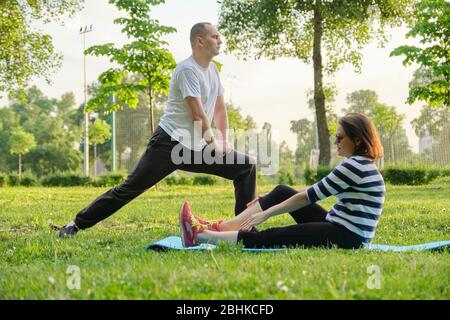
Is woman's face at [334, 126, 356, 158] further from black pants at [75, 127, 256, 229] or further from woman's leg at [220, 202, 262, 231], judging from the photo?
black pants at [75, 127, 256, 229]

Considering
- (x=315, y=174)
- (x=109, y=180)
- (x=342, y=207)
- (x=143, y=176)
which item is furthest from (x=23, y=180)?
(x=342, y=207)

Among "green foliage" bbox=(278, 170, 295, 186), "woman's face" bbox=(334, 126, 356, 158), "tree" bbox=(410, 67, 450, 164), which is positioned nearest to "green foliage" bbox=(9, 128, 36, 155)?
"green foliage" bbox=(278, 170, 295, 186)

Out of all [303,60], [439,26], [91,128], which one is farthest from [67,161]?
[439,26]

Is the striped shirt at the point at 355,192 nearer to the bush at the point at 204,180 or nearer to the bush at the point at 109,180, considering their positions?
the bush at the point at 109,180

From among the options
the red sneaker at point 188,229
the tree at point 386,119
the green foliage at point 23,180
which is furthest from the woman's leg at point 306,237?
the tree at point 386,119

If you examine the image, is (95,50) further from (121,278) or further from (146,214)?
(121,278)

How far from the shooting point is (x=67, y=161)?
5022 centimetres

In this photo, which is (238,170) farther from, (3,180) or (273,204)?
(3,180)

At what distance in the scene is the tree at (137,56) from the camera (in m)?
14.8

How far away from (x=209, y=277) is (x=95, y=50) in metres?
12.2

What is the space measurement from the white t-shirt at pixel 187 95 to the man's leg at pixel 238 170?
0.65 feet

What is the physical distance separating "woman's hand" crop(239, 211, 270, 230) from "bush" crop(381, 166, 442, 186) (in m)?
15.2

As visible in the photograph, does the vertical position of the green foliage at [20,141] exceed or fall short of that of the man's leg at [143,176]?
it exceeds it

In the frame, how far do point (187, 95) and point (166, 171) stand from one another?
0.82 metres
